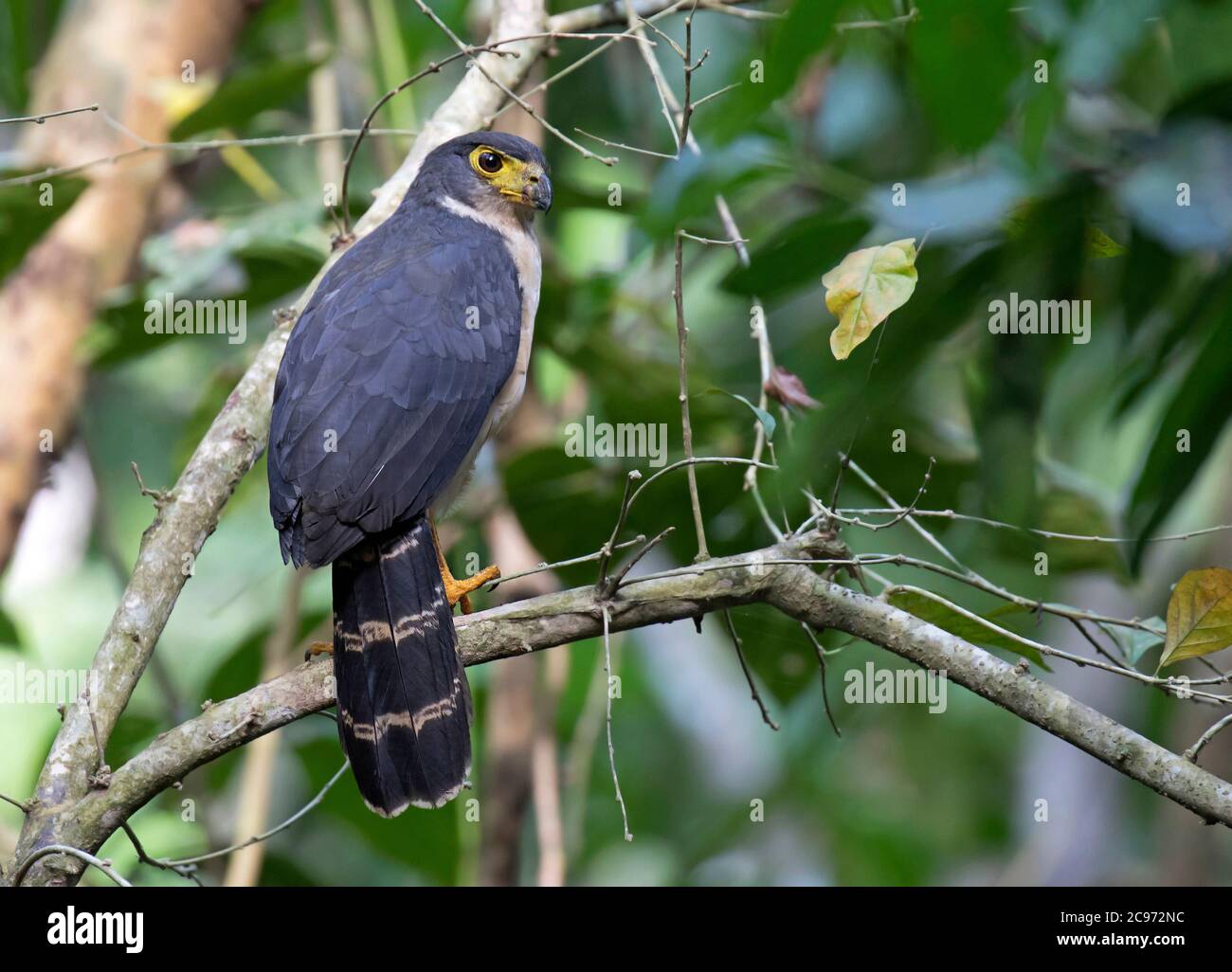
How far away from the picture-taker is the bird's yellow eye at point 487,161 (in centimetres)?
384

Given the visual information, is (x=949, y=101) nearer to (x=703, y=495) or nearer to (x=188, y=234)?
(x=703, y=495)

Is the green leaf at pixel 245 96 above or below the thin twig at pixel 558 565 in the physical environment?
above

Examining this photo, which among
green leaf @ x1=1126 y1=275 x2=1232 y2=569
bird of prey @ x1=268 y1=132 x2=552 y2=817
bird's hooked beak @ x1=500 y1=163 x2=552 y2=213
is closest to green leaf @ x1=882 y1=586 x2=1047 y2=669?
green leaf @ x1=1126 y1=275 x2=1232 y2=569

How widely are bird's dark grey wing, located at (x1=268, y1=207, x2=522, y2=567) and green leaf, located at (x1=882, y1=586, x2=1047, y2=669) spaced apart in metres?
1.21

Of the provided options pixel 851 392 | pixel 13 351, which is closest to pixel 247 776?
pixel 13 351

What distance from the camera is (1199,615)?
2484 millimetres

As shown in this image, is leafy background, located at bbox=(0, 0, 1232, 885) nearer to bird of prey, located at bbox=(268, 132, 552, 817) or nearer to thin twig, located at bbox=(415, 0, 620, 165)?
thin twig, located at bbox=(415, 0, 620, 165)

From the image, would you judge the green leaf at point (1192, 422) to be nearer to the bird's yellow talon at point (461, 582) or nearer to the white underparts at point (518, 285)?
the bird's yellow talon at point (461, 582)

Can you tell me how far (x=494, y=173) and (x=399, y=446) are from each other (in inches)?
47.0

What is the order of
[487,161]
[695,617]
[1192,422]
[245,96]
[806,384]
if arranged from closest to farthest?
[1192,422], [695,617], [806,384], [487,161], [245,96]

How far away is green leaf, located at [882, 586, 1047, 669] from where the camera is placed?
2639mm

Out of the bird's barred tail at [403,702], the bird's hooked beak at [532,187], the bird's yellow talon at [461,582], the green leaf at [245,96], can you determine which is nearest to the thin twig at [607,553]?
the bird's barred tail at [403,702]

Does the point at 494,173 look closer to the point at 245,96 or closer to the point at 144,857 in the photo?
the point at 245,96

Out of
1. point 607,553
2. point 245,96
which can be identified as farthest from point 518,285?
point 607,553
